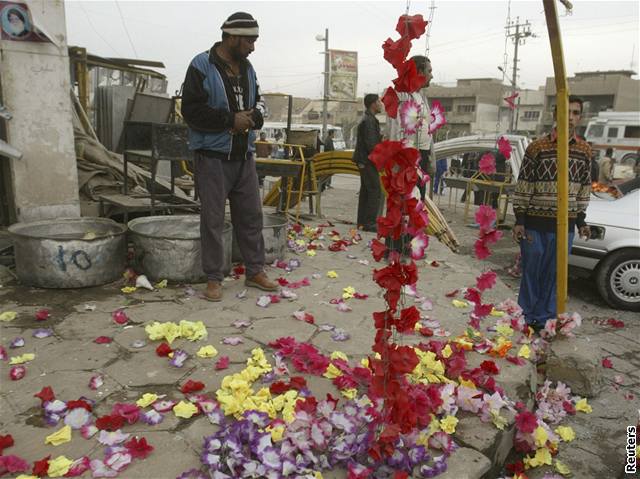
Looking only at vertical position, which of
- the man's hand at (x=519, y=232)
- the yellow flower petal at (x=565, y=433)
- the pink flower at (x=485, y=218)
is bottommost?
the yellow flower petal at (x=565, y=433)

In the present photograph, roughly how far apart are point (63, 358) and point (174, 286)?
1.40 m

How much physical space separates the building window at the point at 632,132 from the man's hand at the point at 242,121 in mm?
29767

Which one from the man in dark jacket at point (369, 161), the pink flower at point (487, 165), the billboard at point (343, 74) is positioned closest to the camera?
the pink flower at point (487, 165)

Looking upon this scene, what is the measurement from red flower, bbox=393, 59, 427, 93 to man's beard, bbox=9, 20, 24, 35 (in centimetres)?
405

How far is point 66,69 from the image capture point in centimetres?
456

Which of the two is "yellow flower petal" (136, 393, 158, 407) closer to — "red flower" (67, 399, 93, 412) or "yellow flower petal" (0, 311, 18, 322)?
"red flower" (67, 399, 93, 412)

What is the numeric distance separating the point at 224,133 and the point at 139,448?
236 cm

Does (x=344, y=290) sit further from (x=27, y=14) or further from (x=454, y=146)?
(x=454, y=146)

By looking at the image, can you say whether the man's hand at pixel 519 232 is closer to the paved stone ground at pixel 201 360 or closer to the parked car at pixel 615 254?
the paved stone ground at pixel 201 360

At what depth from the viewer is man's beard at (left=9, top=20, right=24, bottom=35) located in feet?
13.9

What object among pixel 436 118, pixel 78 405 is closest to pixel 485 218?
pixel 436 118

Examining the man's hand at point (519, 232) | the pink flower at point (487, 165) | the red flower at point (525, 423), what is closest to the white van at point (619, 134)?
the man's hand at point (519, 232)

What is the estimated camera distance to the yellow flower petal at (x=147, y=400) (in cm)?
245

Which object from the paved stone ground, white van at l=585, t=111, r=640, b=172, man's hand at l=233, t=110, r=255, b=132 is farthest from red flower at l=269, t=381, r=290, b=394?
white van at l=585, t=111, r=640, b=172
